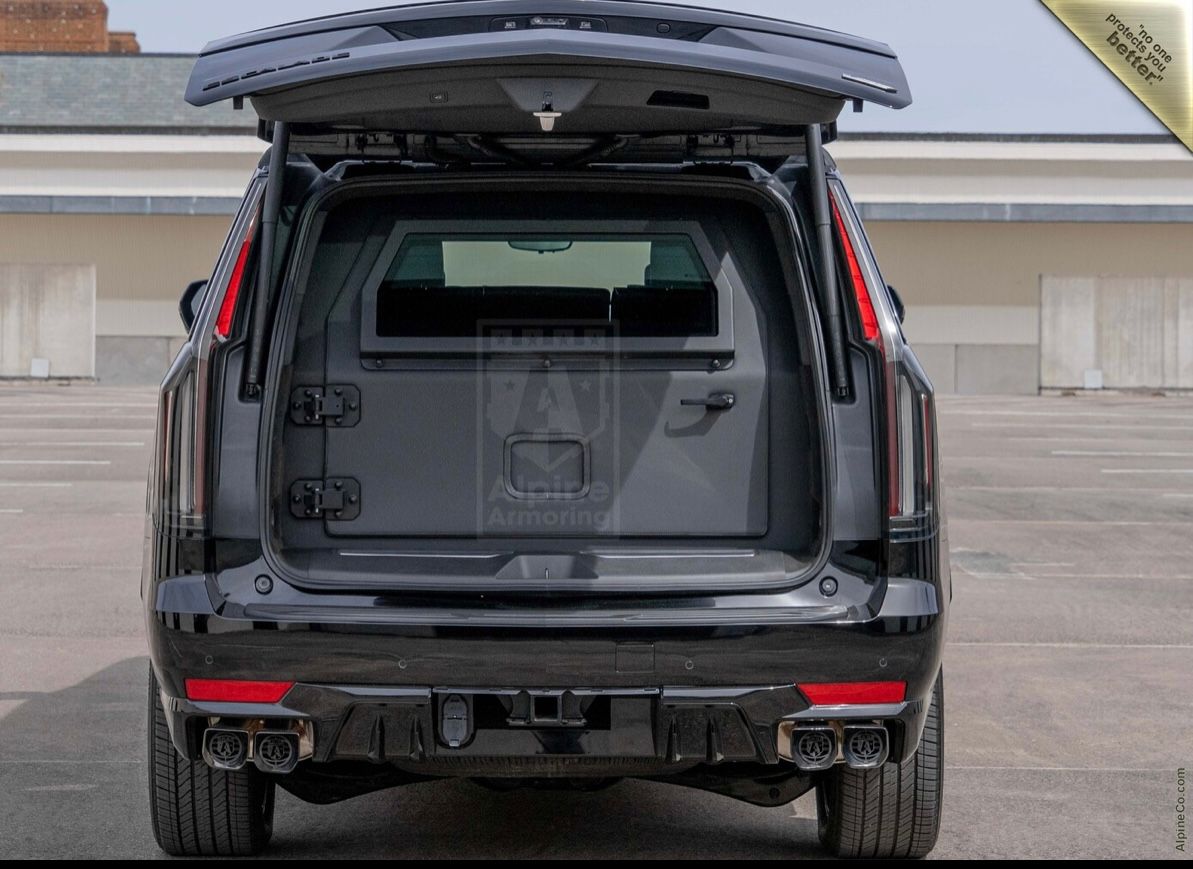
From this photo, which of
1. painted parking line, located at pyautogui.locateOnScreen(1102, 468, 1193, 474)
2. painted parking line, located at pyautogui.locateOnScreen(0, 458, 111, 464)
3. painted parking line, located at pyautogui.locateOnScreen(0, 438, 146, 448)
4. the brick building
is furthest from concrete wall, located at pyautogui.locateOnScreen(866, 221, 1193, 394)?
the brick building

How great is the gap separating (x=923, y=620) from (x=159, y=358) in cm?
4173

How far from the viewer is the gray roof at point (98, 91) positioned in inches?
1853

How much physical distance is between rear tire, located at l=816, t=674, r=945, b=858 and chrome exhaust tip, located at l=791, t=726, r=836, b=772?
43 cm

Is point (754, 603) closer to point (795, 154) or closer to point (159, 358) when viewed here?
point (795, 154)

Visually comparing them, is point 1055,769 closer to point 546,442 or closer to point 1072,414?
point 546,442

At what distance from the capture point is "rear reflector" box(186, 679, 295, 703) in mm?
3596

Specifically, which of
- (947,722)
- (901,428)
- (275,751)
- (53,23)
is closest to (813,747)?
(901,428)

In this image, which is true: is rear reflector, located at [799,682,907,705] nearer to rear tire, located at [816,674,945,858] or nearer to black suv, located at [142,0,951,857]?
black suv, located at [142,0,951,857]

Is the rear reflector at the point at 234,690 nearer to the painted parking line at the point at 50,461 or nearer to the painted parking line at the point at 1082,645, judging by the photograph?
the painted parking line at the point at 1082,645

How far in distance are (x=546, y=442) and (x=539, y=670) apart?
622 millimetres

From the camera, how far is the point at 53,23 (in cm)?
13038

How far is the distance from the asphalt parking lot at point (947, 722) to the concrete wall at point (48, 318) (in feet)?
96.1

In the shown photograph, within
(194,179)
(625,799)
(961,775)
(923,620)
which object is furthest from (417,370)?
(194,179)

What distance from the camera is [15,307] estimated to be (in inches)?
1689
